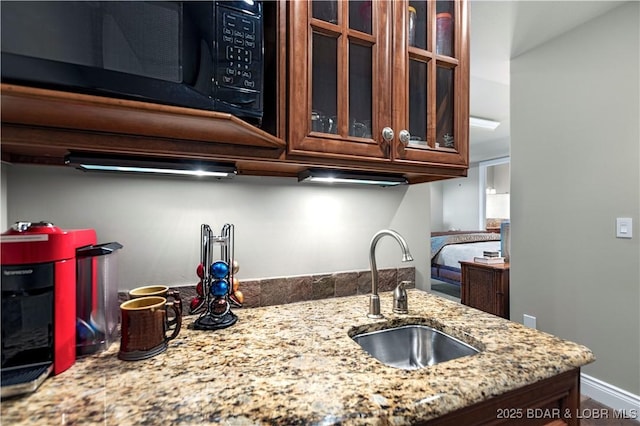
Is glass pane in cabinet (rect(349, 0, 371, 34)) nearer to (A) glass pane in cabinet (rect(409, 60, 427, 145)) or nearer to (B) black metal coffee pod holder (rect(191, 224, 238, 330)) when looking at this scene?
(A) glass pane in cabinet (rect(409, 60, 427, 145))

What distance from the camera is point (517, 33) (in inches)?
83.7

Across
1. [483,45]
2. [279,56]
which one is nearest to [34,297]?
[279,56]

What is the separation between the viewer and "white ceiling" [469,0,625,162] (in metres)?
1.83

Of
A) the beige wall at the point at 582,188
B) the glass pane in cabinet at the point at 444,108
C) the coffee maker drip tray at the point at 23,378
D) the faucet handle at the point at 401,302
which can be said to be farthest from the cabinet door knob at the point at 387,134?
the beige wall at the point at 582,188

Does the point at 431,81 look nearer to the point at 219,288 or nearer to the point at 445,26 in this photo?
the point at 445,26

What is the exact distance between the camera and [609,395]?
182cm

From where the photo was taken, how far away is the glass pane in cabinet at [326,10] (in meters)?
0.94

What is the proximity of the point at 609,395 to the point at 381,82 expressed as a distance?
2367mm

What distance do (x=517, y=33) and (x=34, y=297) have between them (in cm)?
293

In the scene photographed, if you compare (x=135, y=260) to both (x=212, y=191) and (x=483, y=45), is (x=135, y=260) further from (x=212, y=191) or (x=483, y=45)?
(x=483, y=45)

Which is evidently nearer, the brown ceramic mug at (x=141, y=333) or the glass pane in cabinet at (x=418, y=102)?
the brown ceramic mug at (x=141, y=333)

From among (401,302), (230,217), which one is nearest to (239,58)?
(230,217)

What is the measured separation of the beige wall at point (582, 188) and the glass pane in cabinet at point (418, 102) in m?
1.59

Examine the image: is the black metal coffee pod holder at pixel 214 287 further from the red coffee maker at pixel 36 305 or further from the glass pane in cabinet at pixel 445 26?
the glass pane in cabinet at pixel 445 26
